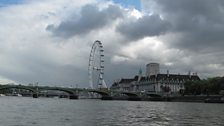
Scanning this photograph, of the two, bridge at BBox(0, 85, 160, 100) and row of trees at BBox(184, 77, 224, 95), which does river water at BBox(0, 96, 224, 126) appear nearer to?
row of trees at BBox(184, 77, 224, 95)

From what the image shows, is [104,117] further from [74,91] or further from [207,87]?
[74,91]

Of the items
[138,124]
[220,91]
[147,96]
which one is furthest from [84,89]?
[138,124]

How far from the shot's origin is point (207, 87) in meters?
164

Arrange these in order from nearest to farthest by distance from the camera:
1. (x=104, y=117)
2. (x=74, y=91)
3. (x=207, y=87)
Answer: (x=104, y=117) < (x=207, y=87) < (x=74, y=91)

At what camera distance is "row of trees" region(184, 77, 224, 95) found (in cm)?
15612

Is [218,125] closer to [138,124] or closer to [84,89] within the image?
[138,124]

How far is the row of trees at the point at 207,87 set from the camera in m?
156

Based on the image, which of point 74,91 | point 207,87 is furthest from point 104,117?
point 74,91

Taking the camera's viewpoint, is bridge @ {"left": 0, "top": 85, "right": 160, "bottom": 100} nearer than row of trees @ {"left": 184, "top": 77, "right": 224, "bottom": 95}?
No

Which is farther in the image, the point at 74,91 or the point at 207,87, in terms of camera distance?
the point at 74,91

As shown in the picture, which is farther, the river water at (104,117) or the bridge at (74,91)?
the bridge at (74,91)

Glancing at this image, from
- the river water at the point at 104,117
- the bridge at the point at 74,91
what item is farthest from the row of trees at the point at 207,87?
the river water at the point at 104,117

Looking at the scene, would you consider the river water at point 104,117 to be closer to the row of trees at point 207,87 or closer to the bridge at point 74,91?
the row of trees at point 207,87

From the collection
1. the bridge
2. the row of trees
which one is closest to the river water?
the row of trees
